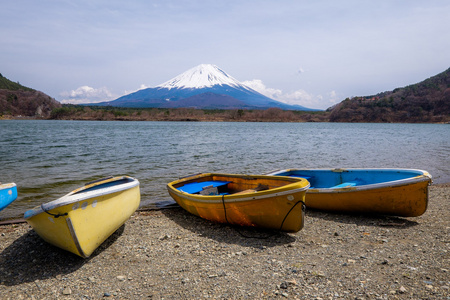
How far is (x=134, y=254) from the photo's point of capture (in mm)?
6352

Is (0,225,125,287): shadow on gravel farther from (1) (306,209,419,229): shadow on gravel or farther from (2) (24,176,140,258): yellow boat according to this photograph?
(1) (306,209,419,229): shadow on gravel

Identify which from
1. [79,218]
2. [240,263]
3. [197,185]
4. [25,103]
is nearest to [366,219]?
[240,263]

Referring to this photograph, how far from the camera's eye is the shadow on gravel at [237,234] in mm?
6895

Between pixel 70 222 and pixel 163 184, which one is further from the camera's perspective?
pixel 163 184

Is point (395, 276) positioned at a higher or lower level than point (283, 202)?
lower

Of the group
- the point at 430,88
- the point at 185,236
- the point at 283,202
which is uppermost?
the point at 430,88

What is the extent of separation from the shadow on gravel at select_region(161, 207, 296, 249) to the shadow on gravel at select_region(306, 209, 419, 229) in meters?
2.24

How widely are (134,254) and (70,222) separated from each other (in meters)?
1.66

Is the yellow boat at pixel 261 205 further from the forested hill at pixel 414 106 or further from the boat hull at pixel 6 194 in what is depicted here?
the forested hill at pixel 414 106

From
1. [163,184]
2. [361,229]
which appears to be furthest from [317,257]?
[163,184]

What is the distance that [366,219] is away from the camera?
8.63 metres

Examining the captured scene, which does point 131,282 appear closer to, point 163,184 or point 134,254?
point 134,254

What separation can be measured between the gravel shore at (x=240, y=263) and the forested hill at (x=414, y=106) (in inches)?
5328

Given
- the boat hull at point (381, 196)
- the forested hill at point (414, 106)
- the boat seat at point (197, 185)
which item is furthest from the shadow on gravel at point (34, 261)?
the forested hill at point (414, 106)
